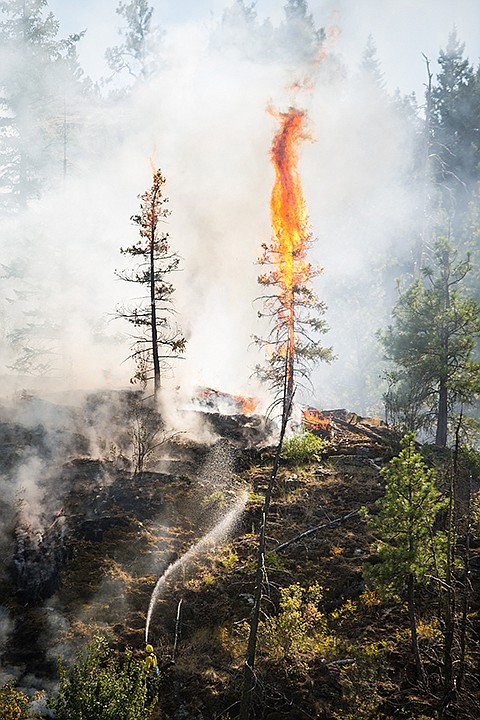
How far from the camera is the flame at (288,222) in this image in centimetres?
2125

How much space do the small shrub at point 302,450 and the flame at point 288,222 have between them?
2.98 m

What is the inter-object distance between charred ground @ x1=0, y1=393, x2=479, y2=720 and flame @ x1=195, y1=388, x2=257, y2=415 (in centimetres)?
324

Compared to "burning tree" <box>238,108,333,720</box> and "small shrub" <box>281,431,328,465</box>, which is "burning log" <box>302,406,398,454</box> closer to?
"small shrub" <box>281,431,328,465</box>

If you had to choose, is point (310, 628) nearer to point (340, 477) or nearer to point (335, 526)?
point (335, 526)

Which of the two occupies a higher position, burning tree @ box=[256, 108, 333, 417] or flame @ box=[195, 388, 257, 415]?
burning tree @ box=[256, 108, 333, 417]

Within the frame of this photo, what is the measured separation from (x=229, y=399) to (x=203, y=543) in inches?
373

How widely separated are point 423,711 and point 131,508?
9077 millimetres

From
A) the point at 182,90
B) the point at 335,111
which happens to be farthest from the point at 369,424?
the point at 335,111

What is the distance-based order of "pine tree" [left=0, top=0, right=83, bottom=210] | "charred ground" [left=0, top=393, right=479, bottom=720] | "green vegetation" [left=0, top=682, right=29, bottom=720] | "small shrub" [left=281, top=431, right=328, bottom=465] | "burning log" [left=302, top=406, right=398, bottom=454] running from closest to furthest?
"green vegetation" [left=0, top=682, right=29, bottom=720], "charred ground" [left=0, top=393, right=479, bottom=720], "small shrub" [left=281, top=431, right=328, bottom=465], "burning log" [left=302, top=406, right=398, bottom=454], "pine tree" [left=0, top=0, right=83, bottom=210]

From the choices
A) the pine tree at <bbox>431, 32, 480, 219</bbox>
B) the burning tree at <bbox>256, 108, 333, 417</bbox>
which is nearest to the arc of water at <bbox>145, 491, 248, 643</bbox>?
the burning tree at <bbox>256, 108, 333, 417</bbox>

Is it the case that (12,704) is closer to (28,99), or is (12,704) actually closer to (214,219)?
(214,219)

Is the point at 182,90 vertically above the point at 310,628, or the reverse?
the point at 182,90

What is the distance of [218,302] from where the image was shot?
1217 inches

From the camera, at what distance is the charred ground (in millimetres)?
10672
